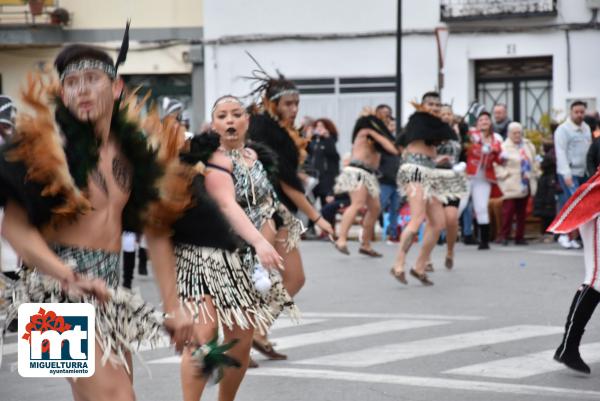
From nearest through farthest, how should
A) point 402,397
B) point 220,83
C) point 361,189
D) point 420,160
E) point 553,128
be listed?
point 402,397 < point 420,160 < point 361,189 < point 553,128 < point 220,83

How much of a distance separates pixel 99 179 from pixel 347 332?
18.7ft

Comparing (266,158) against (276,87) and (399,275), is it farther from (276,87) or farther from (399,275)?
(399,275)

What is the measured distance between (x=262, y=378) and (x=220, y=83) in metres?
22.3

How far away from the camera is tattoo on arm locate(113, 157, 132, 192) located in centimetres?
509

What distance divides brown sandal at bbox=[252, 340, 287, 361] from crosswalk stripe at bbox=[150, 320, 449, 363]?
51 cm

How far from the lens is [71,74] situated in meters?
4.95

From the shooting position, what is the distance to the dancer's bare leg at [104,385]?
15.6 ft

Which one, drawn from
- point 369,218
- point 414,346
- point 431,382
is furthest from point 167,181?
point 369,218

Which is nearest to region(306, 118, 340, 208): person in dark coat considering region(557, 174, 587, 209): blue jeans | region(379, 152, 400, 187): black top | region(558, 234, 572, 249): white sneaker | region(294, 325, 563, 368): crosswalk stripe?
region(379, 152, 400, 187): black top

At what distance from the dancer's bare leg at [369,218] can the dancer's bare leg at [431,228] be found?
2726 millimetres

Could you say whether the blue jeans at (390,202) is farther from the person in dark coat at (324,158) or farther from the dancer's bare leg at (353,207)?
the dancer's bare leg at (353,207)

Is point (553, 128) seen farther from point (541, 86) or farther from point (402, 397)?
point (402, 397)

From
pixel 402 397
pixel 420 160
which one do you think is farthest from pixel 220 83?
pixel 402 397

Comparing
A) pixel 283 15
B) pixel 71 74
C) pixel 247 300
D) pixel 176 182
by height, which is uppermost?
pixel 283 15
